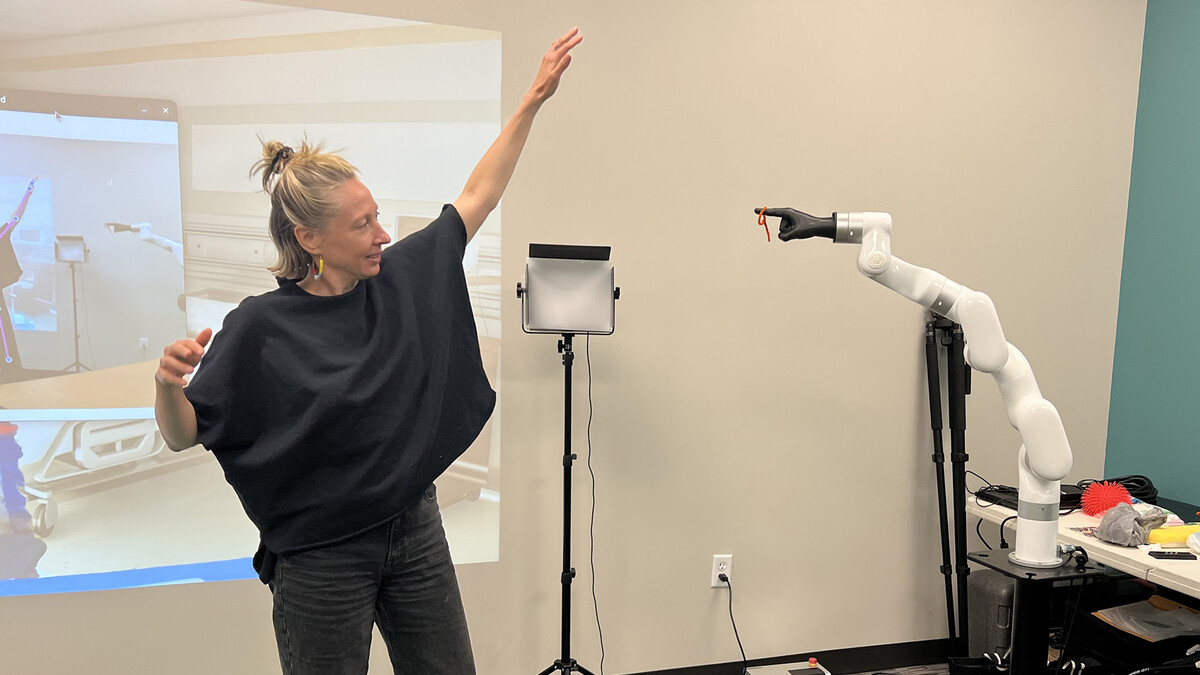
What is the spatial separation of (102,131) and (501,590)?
5.66 feet

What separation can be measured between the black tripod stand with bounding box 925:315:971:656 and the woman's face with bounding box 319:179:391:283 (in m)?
2.03

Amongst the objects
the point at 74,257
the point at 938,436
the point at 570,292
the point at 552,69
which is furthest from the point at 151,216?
the point at 938,436

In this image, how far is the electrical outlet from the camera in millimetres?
2701

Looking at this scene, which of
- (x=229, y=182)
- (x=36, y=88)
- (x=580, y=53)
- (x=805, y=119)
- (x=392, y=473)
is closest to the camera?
(x=392, y=473)

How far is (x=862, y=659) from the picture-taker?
2.86 metres

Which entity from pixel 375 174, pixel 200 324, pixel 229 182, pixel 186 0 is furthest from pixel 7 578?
pixel 186 0

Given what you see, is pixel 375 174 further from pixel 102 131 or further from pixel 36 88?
pixel 36 88

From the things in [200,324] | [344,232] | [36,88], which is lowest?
[200,324]

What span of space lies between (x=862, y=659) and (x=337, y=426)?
7.36 ft

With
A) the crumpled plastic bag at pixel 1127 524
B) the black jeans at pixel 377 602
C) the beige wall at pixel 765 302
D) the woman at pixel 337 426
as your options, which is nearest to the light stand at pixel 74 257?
the beige wall at pixel 765 302

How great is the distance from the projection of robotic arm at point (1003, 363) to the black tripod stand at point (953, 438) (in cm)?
111

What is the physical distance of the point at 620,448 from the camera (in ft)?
8.55

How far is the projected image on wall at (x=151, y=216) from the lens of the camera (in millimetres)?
2146

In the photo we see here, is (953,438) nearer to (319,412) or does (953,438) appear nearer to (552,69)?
(552,69)
